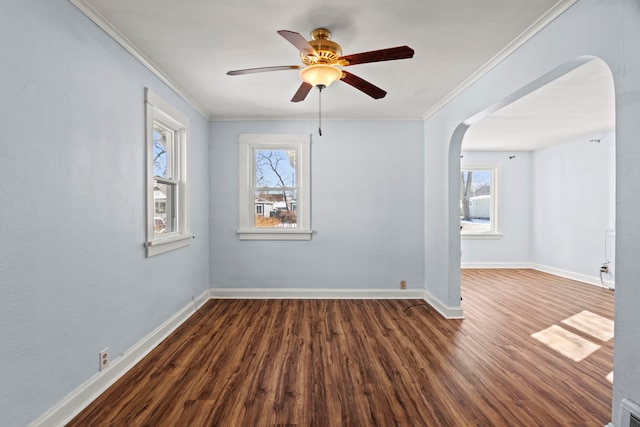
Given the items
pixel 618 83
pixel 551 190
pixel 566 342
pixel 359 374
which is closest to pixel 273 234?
pixel 359 374

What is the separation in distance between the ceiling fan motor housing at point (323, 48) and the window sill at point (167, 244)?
204 cm

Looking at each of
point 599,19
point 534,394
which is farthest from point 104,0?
point 534,394

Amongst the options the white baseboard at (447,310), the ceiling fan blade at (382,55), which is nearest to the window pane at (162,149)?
the ceiling fan blade at (382,55)

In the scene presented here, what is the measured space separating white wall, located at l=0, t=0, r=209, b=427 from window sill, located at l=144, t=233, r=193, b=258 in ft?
0.36

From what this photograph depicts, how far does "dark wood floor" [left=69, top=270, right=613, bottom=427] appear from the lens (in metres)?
1.89

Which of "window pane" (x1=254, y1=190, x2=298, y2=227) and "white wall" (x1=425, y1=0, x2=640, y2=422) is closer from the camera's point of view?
"white wall" (x1=425, y1=0, x2=640, y2=422)

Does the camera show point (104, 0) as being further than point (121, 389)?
No

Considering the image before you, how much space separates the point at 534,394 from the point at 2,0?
3784 millimetres

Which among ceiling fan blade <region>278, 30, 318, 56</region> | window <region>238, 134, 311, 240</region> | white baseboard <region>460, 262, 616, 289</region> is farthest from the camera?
white baseboard <region>460, 262, 616, 289</region>

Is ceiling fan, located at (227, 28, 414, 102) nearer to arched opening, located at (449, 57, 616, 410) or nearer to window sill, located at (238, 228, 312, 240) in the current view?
arched opening, located at (449, 57, 616, 410)

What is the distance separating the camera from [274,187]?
14.6 feet

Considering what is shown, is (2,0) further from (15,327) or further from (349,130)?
(349,130)

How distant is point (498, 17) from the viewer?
206 centimetres

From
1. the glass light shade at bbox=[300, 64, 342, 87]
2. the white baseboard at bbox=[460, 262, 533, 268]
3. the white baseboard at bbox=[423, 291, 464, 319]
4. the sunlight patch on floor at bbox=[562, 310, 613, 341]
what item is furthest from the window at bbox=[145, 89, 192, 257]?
the white baseboard at bbox=[460, 262, 533, 268]
